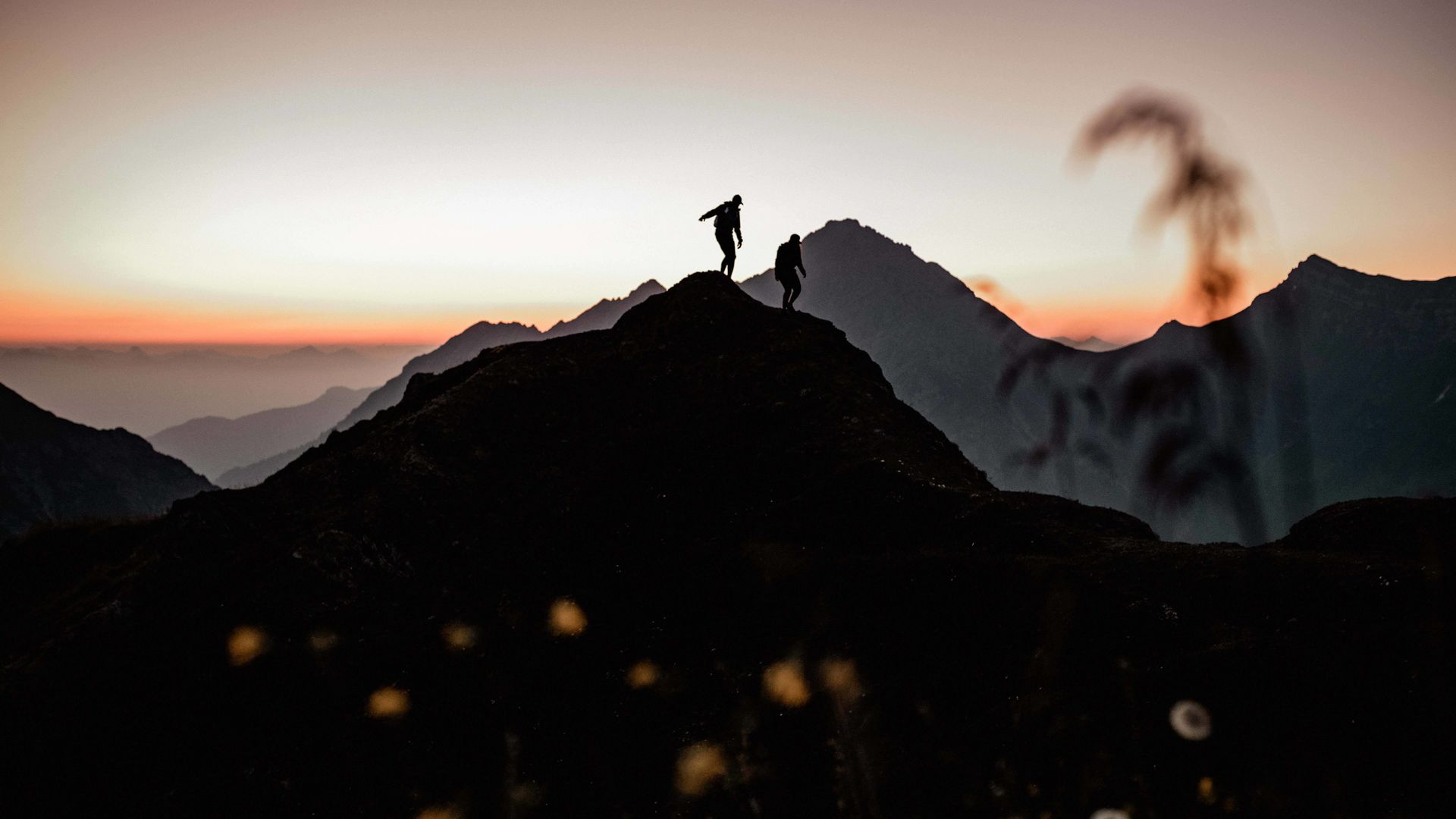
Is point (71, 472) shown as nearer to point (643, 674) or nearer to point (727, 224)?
point (727, 224)

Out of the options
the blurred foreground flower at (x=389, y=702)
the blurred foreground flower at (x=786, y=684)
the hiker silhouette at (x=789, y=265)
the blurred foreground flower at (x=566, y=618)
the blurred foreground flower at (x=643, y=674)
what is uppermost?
the hiker silhouette at (x=789, y=265)

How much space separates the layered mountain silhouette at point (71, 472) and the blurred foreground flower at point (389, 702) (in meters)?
137

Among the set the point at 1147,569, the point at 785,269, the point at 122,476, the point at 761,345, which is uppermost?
the point at 785,269

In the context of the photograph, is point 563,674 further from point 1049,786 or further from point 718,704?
point 1049,786

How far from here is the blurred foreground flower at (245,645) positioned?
1415cm

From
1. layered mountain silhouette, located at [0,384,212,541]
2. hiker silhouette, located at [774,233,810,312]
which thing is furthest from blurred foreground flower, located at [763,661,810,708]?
layered mountain silhouette, located at [0,384,212,541]

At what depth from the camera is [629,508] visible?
18156mm

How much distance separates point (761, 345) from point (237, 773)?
1623 centimetres

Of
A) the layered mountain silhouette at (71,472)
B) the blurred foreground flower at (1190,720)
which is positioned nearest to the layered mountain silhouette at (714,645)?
the blurred foreground flower at (1190,720)

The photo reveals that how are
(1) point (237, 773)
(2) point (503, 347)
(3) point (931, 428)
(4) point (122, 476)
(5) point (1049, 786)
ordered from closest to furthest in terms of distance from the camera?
(5) point (1049, 786) → (1) point (237, 773) → (3) point (931, 428) → (2) point (503, 347) → (4) point (122, 476)

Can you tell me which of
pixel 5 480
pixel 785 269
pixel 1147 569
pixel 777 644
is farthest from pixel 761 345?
pixel 5 480

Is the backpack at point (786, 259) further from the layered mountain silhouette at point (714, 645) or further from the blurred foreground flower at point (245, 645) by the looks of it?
the blurred foreground flower at point (245, 645)

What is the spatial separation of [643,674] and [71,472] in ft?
562

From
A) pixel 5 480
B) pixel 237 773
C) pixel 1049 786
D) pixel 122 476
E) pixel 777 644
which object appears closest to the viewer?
pixel 1049 786
